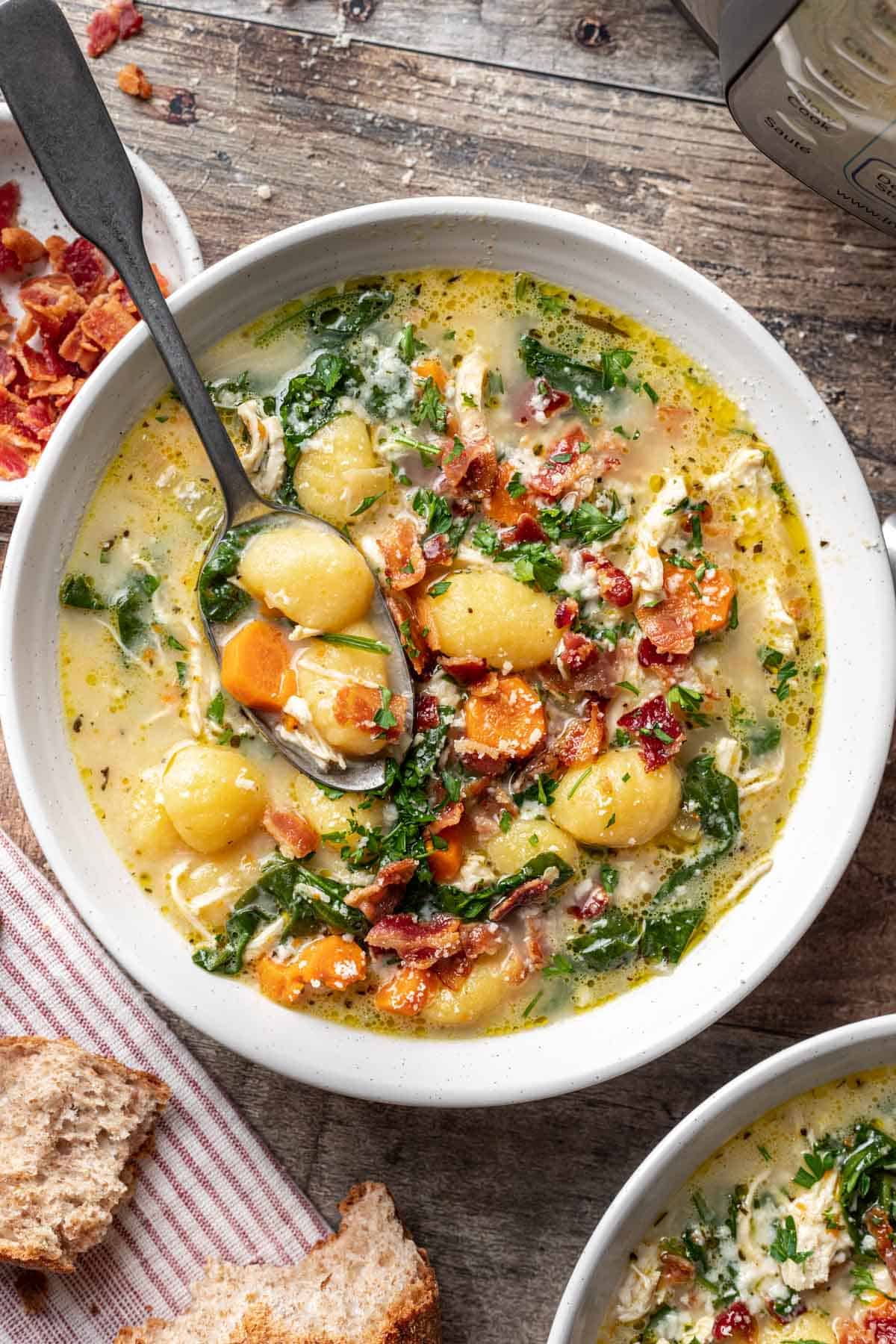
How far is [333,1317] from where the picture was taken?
2.63 meters

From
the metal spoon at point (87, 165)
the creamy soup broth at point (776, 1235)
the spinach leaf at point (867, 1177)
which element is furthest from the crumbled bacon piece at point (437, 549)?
the spinach leaf at point (867, 1177)

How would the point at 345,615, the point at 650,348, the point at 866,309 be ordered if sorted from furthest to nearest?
the point at 866,309 < the point at 650,348 < the point at 345,615

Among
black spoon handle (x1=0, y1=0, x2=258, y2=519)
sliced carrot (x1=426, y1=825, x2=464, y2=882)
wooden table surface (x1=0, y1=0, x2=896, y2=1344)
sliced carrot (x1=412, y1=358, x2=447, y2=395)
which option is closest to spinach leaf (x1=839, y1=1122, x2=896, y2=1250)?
wooden table surface (x1=0, y1=0, x2=896, y2=1344)

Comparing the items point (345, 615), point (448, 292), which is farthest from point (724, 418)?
point (345, 615)

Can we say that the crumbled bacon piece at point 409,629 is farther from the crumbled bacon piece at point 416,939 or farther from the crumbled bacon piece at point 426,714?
the crumbled bacon piece at point 416,939

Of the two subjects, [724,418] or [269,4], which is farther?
[269,4]

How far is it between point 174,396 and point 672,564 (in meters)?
1.10

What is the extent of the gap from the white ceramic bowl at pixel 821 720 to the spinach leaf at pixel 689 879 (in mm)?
67

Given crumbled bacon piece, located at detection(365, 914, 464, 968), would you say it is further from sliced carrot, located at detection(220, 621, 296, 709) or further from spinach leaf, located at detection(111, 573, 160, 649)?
spinach leaf, located at detection(111, 573, 160, 649)

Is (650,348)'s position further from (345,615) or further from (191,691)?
(191,691)

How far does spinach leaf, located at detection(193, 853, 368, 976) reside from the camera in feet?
8.27

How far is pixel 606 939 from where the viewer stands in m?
2.58

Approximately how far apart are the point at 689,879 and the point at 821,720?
0.45 m

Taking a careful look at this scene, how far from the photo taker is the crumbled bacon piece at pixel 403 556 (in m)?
2.49
